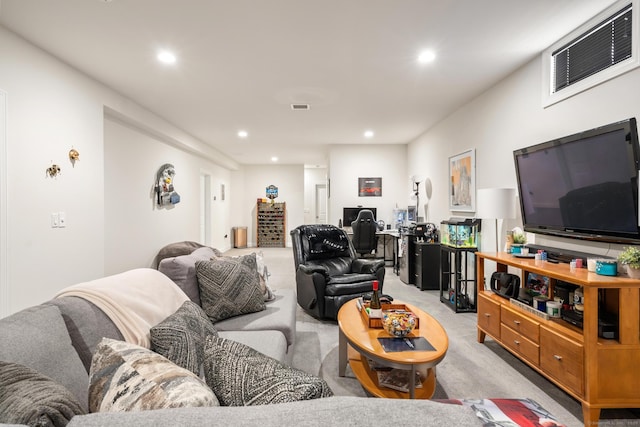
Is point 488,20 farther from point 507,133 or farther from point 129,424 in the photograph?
point 129,424

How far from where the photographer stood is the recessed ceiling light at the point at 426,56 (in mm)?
2613

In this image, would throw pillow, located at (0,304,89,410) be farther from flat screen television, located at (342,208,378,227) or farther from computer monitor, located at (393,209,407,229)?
computer monitor, located at (393,209,407,229)

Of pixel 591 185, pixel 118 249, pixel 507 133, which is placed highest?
pixel 507 133

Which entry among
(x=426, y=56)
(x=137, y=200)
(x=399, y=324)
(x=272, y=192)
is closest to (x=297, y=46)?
(x=426, y=56)

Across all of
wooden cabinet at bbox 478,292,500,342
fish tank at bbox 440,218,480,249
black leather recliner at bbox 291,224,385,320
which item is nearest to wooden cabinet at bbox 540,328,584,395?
wooden cabinet at bbox 478,292,500,342

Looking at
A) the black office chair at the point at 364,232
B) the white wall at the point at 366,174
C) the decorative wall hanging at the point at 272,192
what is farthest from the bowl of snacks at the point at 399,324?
the decorative wall hanging at the point at 272,192

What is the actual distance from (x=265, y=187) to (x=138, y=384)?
8.81 metres

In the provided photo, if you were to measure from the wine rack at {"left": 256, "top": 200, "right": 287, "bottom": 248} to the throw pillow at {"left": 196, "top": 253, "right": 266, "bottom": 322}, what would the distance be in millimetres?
7109

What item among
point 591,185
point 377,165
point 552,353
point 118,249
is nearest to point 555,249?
point 591,185

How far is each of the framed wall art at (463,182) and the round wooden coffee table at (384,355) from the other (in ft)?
7.06

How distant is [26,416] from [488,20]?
3.01 m

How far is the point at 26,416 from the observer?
0.56 m

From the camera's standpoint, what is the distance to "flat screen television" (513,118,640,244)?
5.89ft

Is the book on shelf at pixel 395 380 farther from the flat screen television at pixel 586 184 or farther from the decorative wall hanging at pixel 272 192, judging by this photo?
the decorative wall hanging at pixel 272 192
